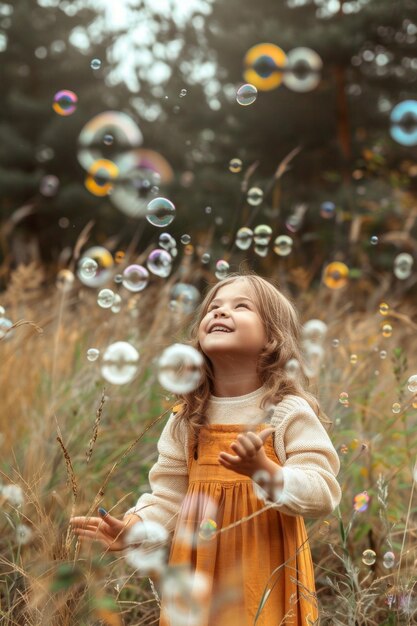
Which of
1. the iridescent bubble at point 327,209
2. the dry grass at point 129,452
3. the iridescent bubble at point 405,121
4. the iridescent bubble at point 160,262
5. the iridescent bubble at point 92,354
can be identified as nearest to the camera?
the dry grass at point 129,452

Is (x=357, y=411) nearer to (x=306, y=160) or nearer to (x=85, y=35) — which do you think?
(x=306, y=160)

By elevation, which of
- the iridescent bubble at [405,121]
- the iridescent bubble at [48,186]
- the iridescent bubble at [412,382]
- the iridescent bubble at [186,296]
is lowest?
the iridescent bubble at [412,382]

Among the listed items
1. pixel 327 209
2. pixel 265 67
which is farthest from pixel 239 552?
pixel 327 209

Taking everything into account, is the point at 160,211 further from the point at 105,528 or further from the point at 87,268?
the point at 105,528

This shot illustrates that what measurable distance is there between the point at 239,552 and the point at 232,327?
564 millimetres

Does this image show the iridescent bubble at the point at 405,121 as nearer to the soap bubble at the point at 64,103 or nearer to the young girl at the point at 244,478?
the soap bubble at the point at 64,103

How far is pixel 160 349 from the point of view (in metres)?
3.63

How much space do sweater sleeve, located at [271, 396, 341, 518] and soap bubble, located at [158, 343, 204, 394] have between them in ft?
0.80

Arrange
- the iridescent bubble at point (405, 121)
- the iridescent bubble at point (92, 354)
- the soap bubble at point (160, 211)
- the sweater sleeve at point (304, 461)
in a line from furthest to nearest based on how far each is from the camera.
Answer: the iridescent bubble at point (405, 121), the soap bubble at point (160, 211), the iridescent bubble at point (92, 354), the sweater sleeve at point (304, 461)

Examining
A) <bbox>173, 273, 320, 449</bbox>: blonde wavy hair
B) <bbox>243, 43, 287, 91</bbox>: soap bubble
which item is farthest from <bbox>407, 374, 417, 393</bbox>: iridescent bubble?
<bbox>243, 43, 287, 91</bbox>: soap bubble

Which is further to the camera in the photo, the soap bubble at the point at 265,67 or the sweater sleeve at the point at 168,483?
the soap bubble at the point at 265,67

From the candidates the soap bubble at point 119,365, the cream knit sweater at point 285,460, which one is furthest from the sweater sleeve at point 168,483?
the soap bubble at point 119,365

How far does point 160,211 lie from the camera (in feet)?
9.40

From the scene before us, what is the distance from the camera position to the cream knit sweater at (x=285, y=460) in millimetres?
1893
